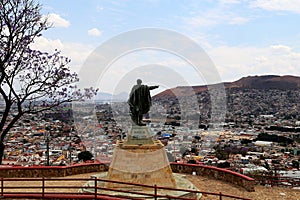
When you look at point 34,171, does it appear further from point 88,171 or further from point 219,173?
point 219,173

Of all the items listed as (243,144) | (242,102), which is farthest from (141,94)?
(242,102)

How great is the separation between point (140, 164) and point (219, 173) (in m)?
5.03

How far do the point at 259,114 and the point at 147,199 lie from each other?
5196cm

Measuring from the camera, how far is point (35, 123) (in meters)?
27.5

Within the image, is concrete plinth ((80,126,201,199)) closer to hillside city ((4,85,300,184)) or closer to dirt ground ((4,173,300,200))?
dirt ground ((4,173,300,200))

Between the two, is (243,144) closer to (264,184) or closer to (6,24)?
(264,184)

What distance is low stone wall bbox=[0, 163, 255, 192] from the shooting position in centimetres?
1460

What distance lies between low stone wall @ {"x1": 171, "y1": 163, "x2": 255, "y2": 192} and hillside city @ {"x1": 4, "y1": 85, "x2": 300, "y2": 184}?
0.89 metres

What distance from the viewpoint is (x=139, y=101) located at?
1412 centimetres

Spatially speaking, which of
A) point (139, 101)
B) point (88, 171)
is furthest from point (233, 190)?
point (88, 171)

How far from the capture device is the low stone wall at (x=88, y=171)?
14.6 metres

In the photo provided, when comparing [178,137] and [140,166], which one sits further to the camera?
[178,137]

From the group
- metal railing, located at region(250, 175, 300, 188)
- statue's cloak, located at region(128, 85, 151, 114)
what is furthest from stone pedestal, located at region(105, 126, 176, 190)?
metal railing, located at region(250, 175, 300, 188)

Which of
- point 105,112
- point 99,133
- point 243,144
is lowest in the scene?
point 243,144
